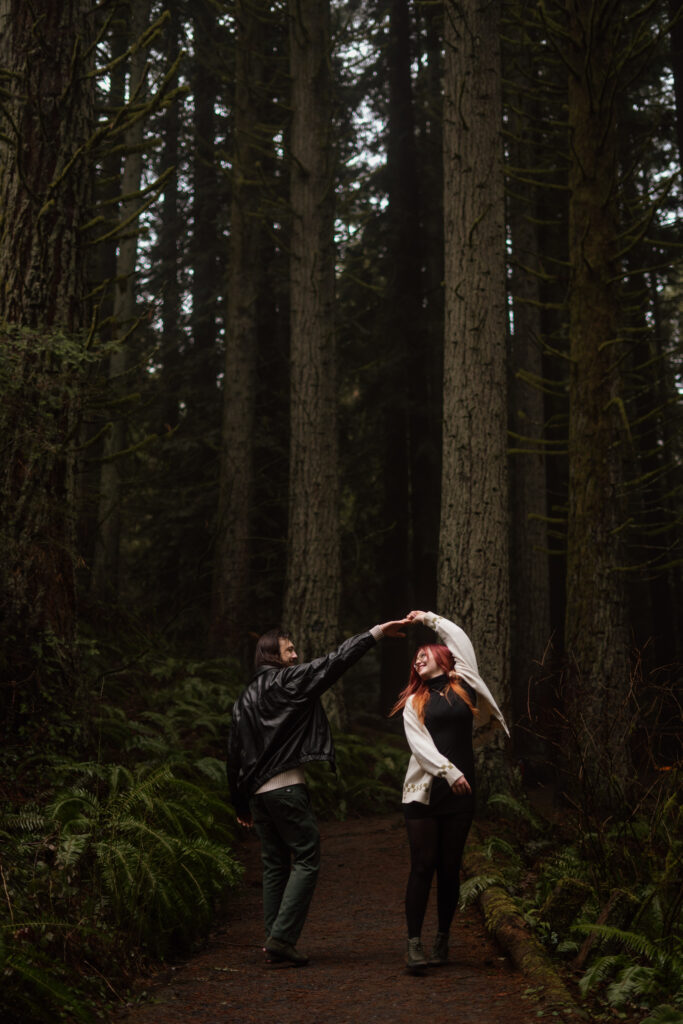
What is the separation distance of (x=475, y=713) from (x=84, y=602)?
885 centimetres

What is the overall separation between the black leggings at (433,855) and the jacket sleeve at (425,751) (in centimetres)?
28

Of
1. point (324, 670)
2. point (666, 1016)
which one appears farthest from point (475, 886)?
point (666, 1016)

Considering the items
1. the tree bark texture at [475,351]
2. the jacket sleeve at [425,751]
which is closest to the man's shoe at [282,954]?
the jacket sleeve at [425,751]

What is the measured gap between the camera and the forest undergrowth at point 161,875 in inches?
186

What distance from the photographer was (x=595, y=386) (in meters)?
10.6

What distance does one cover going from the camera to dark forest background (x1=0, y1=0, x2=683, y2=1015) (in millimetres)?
8117

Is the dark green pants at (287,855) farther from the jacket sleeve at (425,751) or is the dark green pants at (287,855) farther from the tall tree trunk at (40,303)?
the tall tree trunk at (40,303)

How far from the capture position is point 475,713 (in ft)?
20.3

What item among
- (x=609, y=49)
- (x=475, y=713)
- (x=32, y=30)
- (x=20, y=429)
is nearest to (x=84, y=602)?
(x=20, y=429)

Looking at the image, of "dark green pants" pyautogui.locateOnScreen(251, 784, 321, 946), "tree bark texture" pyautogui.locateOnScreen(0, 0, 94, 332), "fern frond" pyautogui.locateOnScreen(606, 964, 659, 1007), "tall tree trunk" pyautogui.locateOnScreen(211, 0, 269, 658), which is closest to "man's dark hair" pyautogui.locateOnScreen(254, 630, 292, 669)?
"dark green pants" pyautogui.locateOnScreen(251, 784, 321, 946)

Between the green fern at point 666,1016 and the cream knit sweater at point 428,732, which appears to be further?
the cream knit sweater at point 428,732

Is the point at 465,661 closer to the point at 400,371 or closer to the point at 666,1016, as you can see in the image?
the point at 666,1016

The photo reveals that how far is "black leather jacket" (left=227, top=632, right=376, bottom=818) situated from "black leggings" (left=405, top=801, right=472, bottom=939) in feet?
2.62

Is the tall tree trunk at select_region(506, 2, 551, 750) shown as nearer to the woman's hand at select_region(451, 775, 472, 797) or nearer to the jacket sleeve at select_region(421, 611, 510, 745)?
the jacket sleeve at select_region(421, 611, 510, 745)
